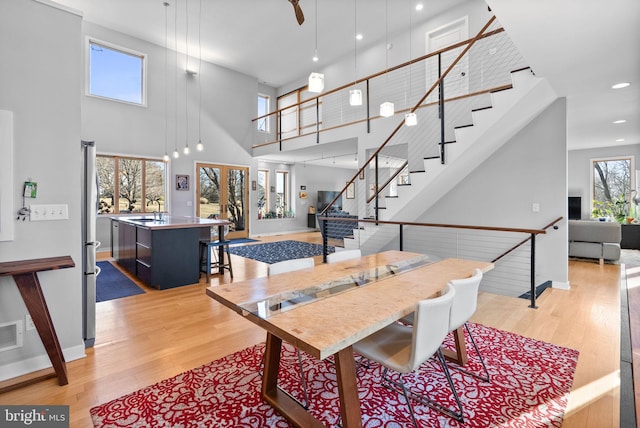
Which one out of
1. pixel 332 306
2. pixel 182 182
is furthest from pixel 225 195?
pixel 332 306

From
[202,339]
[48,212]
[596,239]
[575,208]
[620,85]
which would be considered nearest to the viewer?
[48,212]

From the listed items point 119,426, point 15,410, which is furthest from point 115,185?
point 119,426

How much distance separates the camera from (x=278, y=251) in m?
7.42

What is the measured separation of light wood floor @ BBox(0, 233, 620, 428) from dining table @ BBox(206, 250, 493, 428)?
879 millimetres

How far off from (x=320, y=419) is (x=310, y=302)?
73 centimetres

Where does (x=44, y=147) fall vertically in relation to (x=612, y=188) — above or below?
below

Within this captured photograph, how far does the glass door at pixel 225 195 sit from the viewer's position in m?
9.00

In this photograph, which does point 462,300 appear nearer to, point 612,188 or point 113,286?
point 113,286

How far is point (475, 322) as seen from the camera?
324 centimetres

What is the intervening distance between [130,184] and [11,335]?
6.16m

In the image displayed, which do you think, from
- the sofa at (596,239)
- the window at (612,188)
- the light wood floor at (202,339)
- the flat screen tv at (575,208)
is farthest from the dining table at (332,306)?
the window at (612,188)

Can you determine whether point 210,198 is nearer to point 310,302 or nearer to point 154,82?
point 154,82

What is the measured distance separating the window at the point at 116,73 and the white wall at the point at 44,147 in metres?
5.86

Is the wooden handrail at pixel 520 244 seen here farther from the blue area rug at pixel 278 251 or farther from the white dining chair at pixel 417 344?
the white dining chair at pixel 417 344
